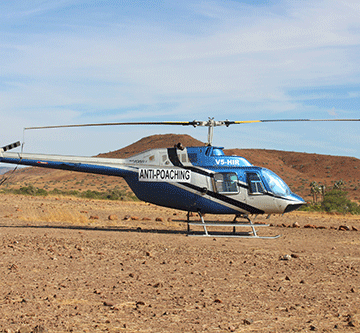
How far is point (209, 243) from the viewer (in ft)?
46.8

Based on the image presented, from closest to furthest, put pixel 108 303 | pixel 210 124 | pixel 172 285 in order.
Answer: pixel 108 303 < pixel 172 285 < pixel 210 124

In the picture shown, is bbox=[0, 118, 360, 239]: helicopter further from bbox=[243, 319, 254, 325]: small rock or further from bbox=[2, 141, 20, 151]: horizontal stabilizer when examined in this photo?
bbox=[243, 319, 254, 325]: small rock

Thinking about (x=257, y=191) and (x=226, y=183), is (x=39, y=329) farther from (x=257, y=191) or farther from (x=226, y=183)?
(x=257, y=191)

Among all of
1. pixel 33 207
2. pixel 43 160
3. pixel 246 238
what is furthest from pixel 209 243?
pixel 33 207

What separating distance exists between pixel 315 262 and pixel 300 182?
80244 mm

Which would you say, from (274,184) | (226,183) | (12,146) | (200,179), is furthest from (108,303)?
(12,146)

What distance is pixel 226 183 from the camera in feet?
53.8

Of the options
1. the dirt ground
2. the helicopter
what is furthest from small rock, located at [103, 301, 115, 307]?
the helicopter

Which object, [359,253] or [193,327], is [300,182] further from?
[193,327]

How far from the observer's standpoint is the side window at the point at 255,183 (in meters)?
16.3

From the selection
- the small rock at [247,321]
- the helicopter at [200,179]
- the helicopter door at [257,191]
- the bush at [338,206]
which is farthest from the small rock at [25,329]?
the bush at [338,206]

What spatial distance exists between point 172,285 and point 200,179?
8.57m

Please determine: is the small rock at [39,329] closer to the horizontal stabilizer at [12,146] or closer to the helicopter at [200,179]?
the helicopter at [200,179]

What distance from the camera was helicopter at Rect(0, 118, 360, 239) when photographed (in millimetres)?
16375
